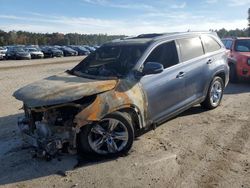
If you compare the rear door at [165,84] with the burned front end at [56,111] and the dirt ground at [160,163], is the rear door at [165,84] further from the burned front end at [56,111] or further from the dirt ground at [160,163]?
the burned front end at [56,111]

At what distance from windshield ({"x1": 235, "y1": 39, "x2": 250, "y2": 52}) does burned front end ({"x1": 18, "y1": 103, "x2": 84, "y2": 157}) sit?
8625 millimetres

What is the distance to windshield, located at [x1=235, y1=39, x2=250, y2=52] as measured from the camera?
37.9 ft

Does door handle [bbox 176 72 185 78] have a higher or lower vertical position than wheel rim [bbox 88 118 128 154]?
higher

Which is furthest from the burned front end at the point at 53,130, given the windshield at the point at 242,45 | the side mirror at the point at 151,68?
the windshield at the point at 242,45

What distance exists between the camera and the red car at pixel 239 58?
425 inches

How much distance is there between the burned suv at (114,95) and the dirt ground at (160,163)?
0.28 m

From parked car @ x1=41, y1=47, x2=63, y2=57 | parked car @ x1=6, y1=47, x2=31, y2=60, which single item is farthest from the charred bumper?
parked car @ x1=41, y1=47, x2=63, y2=57

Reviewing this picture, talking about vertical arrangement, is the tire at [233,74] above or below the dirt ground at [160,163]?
above

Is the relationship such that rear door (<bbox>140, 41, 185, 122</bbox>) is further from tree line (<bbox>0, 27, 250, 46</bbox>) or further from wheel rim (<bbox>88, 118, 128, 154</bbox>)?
tree line (<bbox>0, 27, 250, 46</bbox>)

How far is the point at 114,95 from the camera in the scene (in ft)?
15.8

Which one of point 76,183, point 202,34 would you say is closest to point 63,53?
point 202,34

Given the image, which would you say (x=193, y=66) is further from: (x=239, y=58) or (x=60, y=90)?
(x=239, y=58)

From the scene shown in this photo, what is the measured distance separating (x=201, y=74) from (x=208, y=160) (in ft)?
8.12

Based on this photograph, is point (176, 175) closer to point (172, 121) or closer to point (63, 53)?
point (172, 121)
